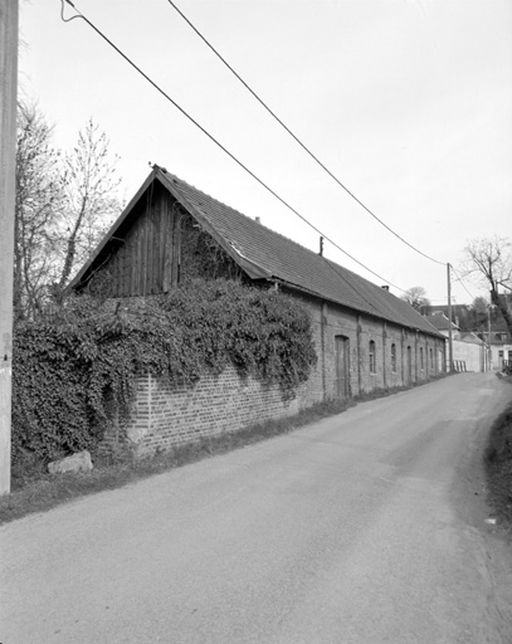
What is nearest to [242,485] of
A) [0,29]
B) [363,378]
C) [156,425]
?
[156,425]

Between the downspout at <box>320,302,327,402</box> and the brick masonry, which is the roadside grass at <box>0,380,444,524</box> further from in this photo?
the downspout at <box>320,302,327,402</box>

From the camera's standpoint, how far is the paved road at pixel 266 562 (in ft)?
11.0

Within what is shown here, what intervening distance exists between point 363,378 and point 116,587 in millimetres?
19296

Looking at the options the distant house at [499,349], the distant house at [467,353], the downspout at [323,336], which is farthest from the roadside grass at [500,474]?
the distant house at [499,349]

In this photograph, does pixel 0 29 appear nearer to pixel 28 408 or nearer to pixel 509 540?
pixel 28 408

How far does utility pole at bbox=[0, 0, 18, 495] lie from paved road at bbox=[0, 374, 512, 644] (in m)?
1.22

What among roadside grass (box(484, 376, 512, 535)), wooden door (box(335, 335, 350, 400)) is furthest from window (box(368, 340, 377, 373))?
roadside grass (box(484, 376, 512, 535))

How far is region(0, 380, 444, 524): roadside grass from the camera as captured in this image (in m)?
6.04

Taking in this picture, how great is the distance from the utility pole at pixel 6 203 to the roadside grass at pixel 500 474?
221 inches

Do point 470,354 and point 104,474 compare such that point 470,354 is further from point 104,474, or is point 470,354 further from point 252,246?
point 104,474

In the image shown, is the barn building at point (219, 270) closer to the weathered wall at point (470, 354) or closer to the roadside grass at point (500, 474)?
the roadside grass at point (500, 474)

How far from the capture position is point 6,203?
258 inches

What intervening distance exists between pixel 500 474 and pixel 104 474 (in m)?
5.44

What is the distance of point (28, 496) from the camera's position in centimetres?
620
